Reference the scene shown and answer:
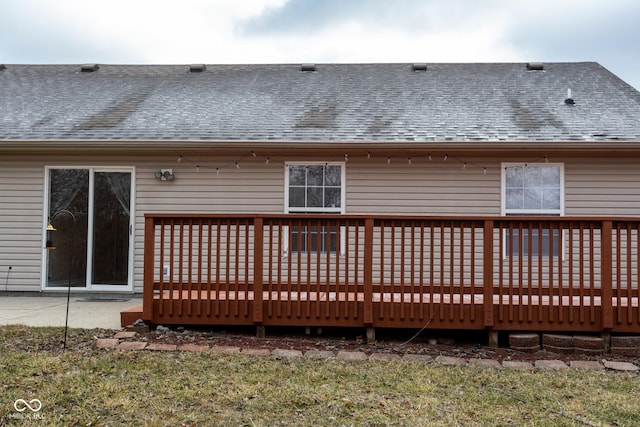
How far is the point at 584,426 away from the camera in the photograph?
2.71 m

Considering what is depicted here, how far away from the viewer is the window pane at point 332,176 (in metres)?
7.11

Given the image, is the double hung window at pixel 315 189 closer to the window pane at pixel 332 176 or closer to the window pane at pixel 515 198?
the window pane at pixel 332 176

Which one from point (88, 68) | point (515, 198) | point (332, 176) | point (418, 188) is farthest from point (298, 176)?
point (88, 68)

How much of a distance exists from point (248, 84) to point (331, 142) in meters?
3.46

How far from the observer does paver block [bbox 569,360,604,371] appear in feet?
12.9

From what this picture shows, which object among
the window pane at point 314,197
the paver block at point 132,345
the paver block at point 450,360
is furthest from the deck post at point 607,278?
the paver block at point 132,345

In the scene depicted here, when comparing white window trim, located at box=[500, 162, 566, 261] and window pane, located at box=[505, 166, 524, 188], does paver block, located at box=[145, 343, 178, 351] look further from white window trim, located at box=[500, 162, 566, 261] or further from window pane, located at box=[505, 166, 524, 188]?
window pane, located at box=[505, 166, 524, 188]

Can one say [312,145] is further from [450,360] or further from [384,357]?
[450,360]

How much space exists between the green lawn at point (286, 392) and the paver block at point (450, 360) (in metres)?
0.13

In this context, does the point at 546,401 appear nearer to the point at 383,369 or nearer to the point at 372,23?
the point at 383,369

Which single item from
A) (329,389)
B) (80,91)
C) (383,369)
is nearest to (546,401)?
(383,369)

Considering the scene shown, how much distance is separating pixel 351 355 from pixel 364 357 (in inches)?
4.6

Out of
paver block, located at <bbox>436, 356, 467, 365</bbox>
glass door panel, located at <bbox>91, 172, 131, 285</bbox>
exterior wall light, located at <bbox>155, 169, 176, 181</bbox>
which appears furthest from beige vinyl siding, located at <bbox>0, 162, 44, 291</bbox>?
paver block, located at <bbox>436, 356, 467, 365</bbox>

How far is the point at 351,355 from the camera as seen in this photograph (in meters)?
4.09
